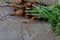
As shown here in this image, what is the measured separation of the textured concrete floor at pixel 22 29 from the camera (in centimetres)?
210

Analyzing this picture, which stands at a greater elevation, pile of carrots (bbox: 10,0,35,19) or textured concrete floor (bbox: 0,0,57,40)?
pile of carrots (bbox: 10,0,35,19)

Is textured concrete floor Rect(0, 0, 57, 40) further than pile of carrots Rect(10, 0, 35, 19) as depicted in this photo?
No

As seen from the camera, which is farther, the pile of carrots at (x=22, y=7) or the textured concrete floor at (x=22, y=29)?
the pile of carrots at (x=22, y=7)

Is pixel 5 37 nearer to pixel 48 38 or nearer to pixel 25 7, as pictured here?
pixel 48 38

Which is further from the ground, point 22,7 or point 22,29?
point 22,7

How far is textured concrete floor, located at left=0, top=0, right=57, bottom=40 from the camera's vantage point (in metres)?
2.10

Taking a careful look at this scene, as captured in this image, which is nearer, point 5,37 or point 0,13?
point 5,37

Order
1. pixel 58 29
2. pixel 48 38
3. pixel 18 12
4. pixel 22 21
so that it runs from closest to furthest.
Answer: pixel 58 29
pixel 48 38
pixel 22 21
pixel 18 12

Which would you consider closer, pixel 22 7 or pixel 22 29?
pixel 22 29

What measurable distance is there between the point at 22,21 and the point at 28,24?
0.11 metres

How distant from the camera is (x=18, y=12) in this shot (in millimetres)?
2627

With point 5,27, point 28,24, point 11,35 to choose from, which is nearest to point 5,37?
point 11,35

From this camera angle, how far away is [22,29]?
89.3 inches

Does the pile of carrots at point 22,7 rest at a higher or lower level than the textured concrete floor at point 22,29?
higher
